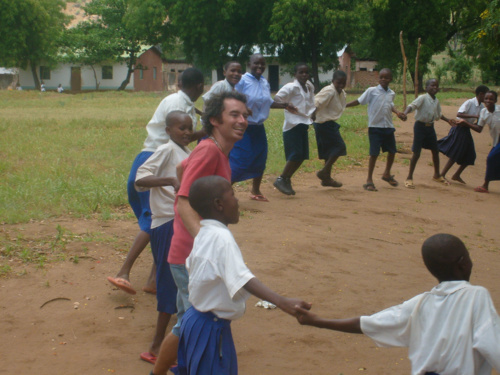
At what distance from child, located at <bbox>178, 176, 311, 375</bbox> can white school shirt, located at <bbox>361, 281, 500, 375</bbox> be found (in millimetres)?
390

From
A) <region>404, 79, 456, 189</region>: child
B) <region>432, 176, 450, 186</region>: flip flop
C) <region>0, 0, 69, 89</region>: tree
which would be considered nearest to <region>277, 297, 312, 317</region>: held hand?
<region>404, 79, 456, 189</region>: child

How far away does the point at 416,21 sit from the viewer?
3388 centimetres

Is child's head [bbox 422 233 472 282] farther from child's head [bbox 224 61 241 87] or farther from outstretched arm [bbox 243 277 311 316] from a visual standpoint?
child's head [bbox 224 61 241 87]

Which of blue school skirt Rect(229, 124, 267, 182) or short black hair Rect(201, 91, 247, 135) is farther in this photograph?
blue school skirt Rect(229, 124, 267, 182)

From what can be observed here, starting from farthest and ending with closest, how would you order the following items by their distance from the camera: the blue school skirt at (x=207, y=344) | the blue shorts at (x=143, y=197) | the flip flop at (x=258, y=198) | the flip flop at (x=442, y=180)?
the flip flop at (x=442, y=180) → the flip flop at (x=258, y=198) → the blue shorts at (x=143, y=197) → the blue school skirt at (x=207, y=344)

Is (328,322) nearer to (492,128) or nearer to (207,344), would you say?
(207,344)

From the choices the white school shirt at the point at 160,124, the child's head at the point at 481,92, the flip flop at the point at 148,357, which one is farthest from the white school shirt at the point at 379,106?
the flip flop at the point at 148,357

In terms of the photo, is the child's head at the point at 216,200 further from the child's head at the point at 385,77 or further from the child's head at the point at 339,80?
the child's head at the point at 385,77

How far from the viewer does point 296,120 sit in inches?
309

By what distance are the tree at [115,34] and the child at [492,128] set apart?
39.6 metres

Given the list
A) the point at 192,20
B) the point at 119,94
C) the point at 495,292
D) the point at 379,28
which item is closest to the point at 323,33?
A: the point at 379,28

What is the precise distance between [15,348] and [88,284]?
3.40 ft

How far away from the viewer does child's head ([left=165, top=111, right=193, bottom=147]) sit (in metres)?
3.84

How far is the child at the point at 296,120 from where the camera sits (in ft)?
25.7
